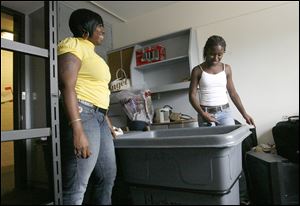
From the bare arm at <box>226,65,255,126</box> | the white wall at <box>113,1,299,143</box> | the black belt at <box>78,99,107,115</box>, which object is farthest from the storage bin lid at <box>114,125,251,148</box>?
the white wall at <box>113,1,299,143</box>

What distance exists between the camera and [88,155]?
61 cm

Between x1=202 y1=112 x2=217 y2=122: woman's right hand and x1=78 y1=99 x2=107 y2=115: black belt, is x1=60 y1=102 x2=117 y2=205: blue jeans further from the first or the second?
x1=202 y1=112 x2=217 y2=122: woman's right hand

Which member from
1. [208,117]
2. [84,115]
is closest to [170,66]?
[208,117]

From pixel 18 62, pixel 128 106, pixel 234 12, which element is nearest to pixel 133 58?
pixel 128 106

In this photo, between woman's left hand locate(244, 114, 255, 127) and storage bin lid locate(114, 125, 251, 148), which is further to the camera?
woman's left hand locate(244, 114, 255, 127)

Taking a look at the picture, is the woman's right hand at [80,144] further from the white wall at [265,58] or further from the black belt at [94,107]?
the white wall at [265,58]

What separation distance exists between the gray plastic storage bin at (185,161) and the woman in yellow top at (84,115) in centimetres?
9

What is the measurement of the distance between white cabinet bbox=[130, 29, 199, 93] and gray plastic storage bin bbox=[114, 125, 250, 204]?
81 centimetres

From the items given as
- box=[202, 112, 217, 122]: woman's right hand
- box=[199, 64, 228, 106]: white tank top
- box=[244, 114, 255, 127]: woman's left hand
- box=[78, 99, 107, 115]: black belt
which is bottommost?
box=[244, 114, 255, 127]: woman's left hand

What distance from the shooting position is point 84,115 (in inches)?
26.5

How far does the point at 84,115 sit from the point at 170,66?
1200mm

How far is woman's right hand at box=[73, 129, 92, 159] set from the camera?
590mm

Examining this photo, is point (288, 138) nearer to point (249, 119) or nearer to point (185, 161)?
point (249, 119)

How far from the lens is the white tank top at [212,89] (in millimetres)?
1112
